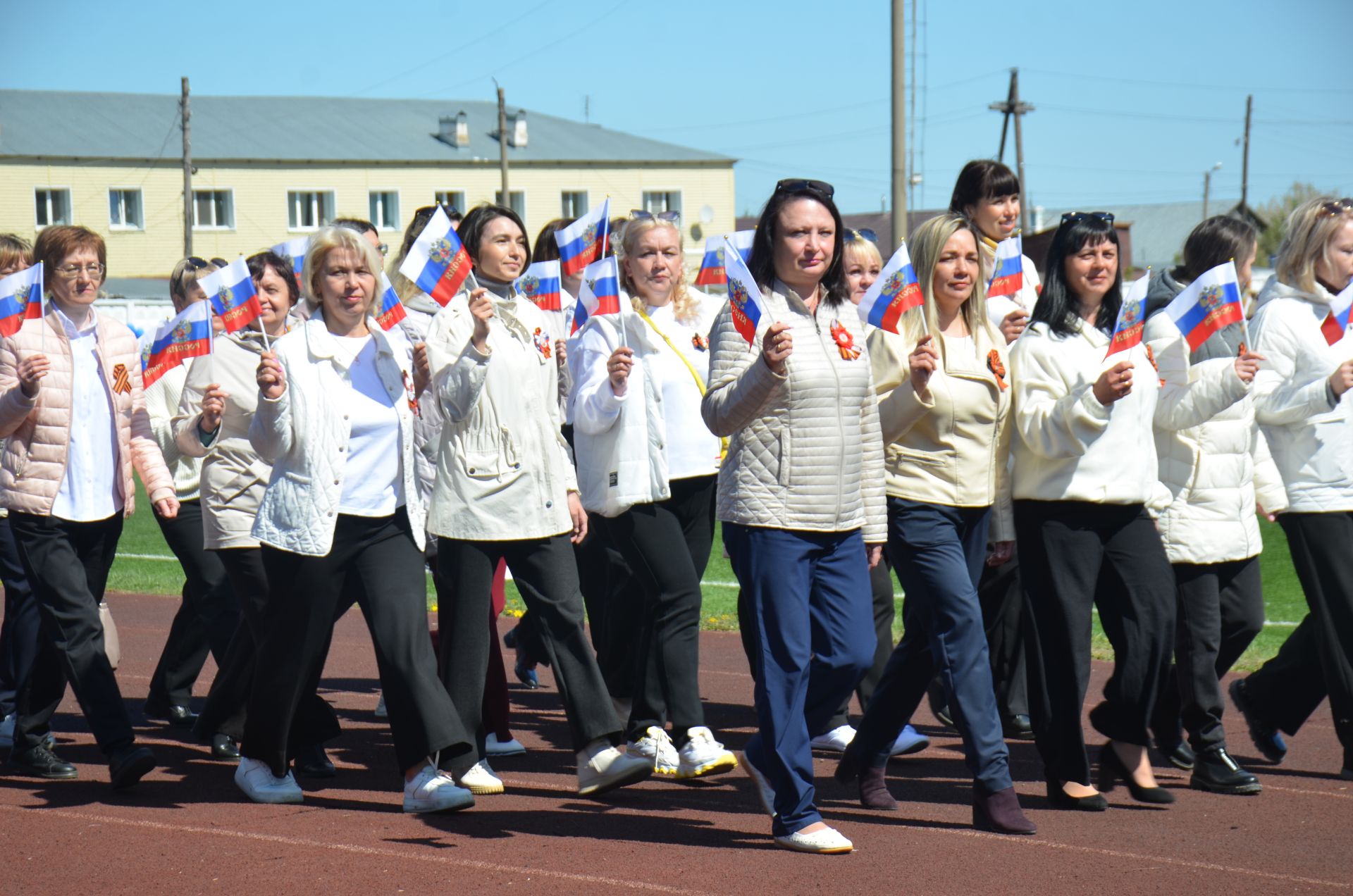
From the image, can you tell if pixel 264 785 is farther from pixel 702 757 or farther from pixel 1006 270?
pixel 1006 270

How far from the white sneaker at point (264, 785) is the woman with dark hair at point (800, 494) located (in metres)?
1.84

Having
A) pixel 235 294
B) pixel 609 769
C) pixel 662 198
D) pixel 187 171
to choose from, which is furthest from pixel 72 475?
pixel 662 198

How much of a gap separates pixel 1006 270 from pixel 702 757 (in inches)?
99.0

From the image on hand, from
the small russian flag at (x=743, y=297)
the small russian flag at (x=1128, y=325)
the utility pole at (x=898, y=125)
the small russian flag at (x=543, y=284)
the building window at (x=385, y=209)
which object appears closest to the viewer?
the small russian flag at (x=743, y=297)

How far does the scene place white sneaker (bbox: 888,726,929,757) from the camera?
6.88 metres

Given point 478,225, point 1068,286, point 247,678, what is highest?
point 478,225

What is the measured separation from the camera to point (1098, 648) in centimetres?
962

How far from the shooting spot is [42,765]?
6469mm

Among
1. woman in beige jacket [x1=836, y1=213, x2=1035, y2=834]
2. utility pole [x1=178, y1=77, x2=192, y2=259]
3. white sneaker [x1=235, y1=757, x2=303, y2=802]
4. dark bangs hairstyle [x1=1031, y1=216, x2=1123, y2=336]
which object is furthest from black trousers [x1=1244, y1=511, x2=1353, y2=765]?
utility pole [x1=178, y1=77, x2=192, y2=259]

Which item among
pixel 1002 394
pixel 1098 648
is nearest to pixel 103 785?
pixel 1002 394

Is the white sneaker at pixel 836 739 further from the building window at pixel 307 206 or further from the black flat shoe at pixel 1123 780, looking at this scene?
the building window at pixel 307 206

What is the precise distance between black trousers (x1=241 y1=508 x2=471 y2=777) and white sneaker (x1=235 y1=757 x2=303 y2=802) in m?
0.22

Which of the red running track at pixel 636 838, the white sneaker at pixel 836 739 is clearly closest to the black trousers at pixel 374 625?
the red running track at pixel 636 838

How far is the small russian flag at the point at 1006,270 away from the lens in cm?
699
